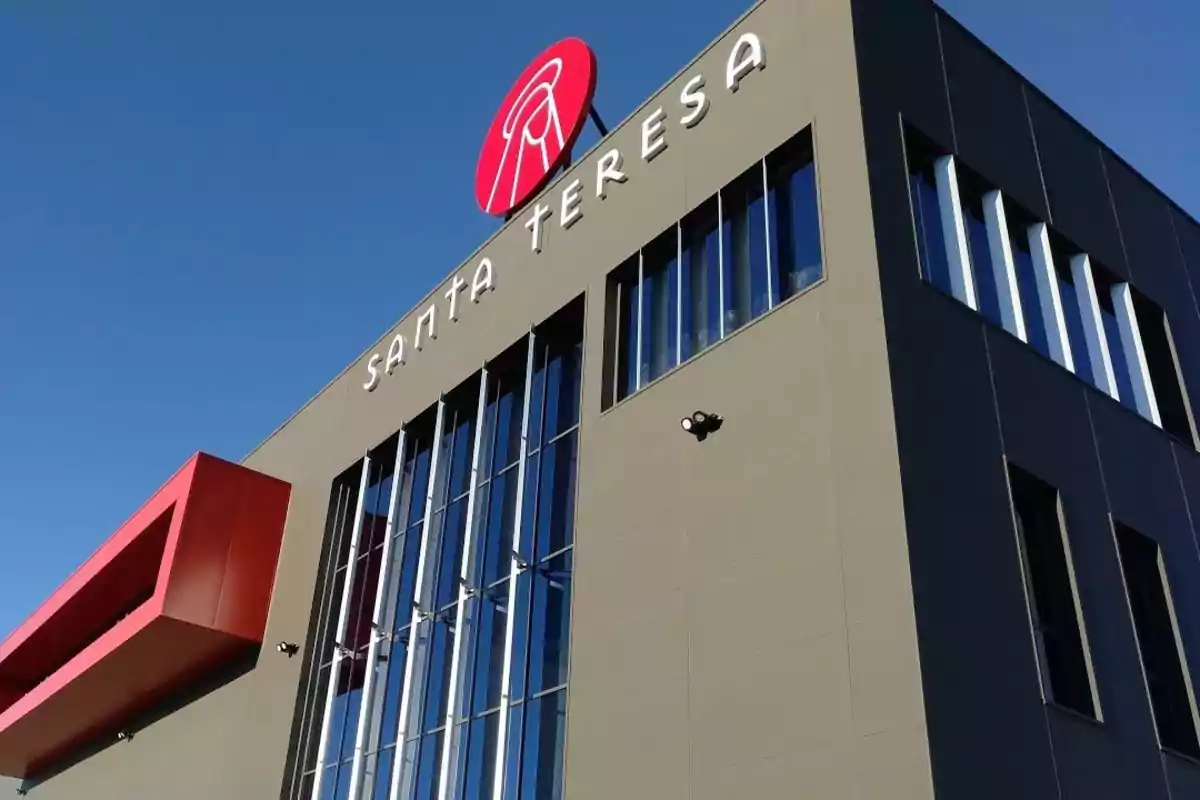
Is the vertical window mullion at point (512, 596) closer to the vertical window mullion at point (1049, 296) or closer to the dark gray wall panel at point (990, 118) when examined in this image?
the dark gray wall panel at point (990, 118)

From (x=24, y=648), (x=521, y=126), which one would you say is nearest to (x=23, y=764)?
(x=24, y=648)

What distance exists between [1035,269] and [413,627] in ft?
34.6

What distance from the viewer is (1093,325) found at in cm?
1497

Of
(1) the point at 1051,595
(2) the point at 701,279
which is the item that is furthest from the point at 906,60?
(1) the point at 1051,595

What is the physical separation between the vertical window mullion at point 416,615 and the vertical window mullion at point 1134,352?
35.1 feet

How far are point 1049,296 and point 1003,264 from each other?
3.36 feet

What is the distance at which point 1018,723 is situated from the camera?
1010 centimetres

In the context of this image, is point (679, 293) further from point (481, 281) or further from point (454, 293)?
point (454, 293)

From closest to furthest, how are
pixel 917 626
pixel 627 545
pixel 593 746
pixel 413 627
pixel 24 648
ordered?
pixel 917 626, pixel 593 746, pixel 627 545, pixel 413 627, pixel 24 648

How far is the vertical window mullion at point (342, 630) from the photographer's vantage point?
60.2ft

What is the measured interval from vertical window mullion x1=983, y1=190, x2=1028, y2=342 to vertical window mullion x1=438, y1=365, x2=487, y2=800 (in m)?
8.02

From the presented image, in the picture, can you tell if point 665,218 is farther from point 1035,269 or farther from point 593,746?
point 593,746

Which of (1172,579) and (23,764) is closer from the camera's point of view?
(1172,579)

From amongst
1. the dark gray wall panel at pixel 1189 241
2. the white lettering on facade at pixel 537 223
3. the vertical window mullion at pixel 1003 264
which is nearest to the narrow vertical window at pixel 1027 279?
the vertical window mullion at pixel 1003 264
